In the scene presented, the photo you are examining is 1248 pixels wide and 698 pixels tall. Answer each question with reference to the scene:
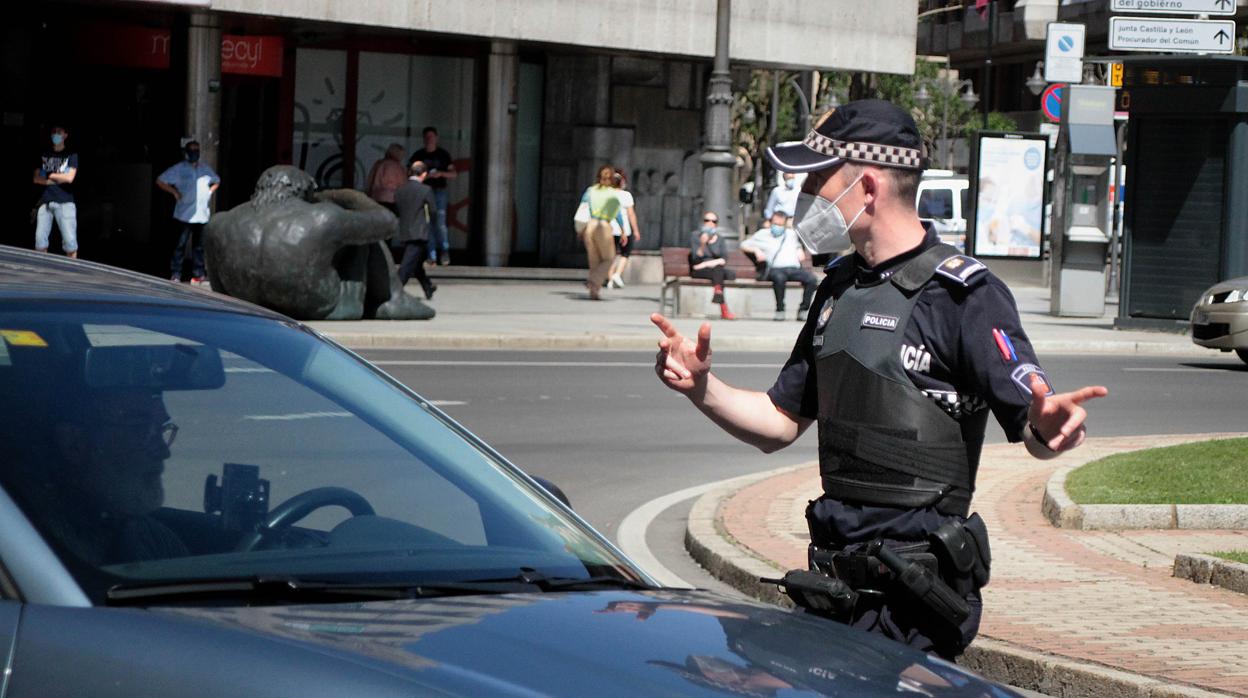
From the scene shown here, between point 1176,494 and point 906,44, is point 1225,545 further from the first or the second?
point 906,44

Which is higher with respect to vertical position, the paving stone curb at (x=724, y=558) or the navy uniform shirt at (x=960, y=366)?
the navy uniform shirt at (x=960, y=366)

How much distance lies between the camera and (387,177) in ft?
93.8

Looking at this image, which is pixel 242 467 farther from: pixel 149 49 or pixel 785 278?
pixel 149 49

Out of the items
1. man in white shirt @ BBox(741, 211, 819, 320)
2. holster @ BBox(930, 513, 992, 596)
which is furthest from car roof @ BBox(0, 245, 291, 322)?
man in white shirt @ BBox(741, 211, 819, 320)

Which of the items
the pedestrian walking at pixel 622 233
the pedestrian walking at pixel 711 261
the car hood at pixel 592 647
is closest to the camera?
the car hood at pixel 592 647

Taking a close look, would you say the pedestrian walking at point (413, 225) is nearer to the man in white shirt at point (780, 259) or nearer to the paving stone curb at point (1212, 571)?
the man in white shirt at point (780, 259)

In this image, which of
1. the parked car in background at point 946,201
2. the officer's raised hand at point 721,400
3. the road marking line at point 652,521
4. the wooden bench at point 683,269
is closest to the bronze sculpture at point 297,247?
the wooden bench at point 683,269

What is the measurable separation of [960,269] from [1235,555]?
4.98m

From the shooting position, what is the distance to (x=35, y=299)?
137 inches

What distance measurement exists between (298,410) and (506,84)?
26.6 metres

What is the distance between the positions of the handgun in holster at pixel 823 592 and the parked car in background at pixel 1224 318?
17100 mm

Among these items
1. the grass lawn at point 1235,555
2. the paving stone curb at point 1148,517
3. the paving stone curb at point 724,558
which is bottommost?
the paving stone curb at point 724,558

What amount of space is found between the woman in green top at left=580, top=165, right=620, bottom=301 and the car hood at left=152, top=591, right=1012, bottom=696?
2340cm

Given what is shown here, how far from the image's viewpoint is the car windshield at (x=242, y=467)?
3225 mm
